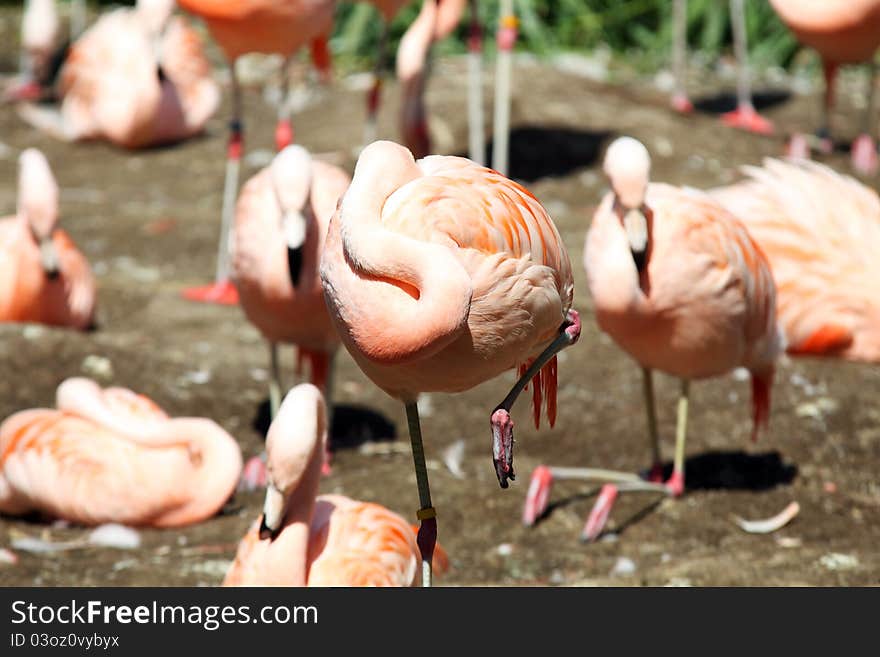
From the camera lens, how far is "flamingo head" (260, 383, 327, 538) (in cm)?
343

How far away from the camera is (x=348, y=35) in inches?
414

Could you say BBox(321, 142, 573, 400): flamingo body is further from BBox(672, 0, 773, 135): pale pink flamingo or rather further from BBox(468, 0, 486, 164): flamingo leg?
BBox(672, 0, 773, 135): pale pink flamingo

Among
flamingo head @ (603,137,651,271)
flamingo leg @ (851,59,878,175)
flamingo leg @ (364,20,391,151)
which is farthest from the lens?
flamingo leg @ (851,59,878,175)

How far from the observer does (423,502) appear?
10.9ft

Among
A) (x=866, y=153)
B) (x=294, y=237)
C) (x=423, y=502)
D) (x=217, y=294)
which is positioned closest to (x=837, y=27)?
(x=866, y=153)

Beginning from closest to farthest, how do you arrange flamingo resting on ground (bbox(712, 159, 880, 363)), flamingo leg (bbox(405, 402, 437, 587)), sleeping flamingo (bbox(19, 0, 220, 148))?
flamingo leg (bbox(405, 402, 437, 587))
flamingo resting on ground (bbox(712, 159, 880, 363))
sleeping flamingo (bbox(19, 0, 220, 148))

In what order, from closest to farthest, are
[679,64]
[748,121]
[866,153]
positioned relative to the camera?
[866,153] → [748,121] → [679,64]

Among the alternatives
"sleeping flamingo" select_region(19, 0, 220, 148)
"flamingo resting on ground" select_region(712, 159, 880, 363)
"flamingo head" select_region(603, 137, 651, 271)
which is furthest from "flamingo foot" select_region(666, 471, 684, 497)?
"sleeping flamingo" select_region(19, 0, 220, 148)

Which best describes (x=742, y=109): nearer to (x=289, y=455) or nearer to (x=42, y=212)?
(x=42, y=212)

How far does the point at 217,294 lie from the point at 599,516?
8.33 feet

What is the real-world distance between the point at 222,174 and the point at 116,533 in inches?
172

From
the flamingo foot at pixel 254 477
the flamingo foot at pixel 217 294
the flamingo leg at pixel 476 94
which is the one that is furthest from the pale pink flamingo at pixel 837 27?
the flamingo foot at pixel 254 477

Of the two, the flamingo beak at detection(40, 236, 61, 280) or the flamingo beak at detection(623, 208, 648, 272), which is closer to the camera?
the flamingo beak at detection(623, 208, 648, 272)

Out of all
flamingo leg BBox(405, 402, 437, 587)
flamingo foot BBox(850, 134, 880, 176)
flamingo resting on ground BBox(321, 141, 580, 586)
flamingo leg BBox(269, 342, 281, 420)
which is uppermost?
flamingo resting on ground BBox(321, 141, 580, 586)
